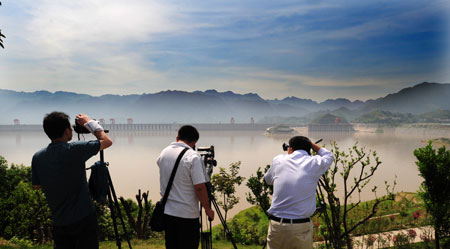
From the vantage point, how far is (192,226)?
2.96 metres

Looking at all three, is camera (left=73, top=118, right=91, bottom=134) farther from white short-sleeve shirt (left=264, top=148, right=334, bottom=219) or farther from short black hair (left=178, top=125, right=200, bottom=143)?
white short-sleeve shirt (left=264, top=148, right=334, bottom=219)

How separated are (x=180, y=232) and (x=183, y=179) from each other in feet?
1.77

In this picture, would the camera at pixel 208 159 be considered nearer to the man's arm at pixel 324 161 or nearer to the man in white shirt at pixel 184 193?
the man in white shirt at pixel 184 193

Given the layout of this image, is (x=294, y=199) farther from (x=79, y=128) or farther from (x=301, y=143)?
(x=79, y=128)

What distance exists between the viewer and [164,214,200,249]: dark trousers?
Result: 291 centimetres

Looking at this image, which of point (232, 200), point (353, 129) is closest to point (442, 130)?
point (353, 129)

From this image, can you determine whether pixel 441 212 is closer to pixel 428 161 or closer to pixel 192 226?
pixel 428 161

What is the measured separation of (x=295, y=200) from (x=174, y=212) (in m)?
1.18

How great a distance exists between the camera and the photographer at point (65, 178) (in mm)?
2572

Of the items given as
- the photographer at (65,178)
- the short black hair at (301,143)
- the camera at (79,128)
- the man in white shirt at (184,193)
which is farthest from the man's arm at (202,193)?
the camera at (79,128)

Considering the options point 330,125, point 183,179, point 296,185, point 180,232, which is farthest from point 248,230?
point 330,125

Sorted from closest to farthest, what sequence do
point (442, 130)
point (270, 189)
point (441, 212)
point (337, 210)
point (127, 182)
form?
point (441, 212)
point (337, 210)
point (270, 189)
point (127, 182)
point (442, 130)

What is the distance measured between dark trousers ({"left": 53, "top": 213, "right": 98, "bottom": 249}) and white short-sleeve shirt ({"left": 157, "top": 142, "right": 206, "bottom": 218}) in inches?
28.3

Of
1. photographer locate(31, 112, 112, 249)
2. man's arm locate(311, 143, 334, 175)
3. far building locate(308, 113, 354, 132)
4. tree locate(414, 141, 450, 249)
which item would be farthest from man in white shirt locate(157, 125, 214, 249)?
far building locate(308, 113, 354, 132)
